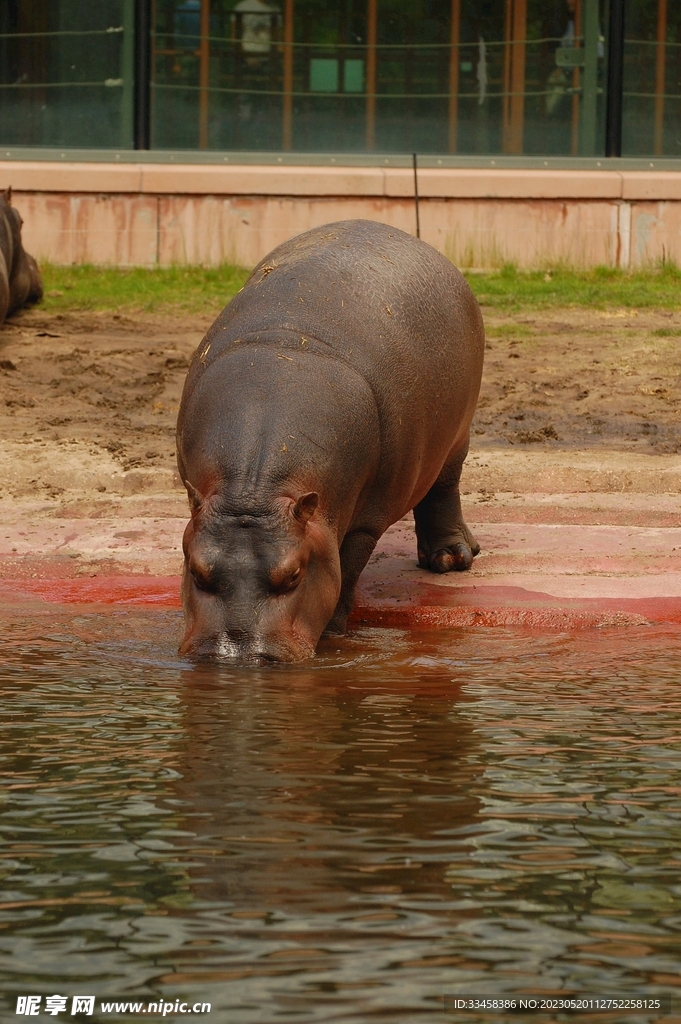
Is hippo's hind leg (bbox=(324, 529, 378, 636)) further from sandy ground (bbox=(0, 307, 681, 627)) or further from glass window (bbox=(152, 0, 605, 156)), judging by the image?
glass window (bbox=(152, 0, 605, 156))

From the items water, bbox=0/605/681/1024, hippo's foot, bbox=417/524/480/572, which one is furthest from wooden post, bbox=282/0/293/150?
water, bbox=0/605/681/1024

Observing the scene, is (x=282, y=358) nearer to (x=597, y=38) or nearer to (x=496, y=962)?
(x=496, y=962)

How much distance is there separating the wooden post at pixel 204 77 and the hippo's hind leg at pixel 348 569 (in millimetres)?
9759

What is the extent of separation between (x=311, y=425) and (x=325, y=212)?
9365mm

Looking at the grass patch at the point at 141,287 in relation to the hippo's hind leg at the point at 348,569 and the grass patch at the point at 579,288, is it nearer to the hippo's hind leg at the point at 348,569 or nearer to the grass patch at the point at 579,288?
the grass patch at the point at 579,288

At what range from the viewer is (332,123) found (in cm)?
1493

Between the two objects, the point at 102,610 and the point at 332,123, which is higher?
the point at 332,123

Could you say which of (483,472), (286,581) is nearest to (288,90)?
(483,472)

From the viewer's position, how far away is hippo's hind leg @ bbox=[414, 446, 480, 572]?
6.88 m

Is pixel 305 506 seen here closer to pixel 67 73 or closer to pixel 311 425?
pixel 311 425

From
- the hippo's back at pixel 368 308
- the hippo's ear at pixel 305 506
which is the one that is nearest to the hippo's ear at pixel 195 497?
the hippo's ear at pixel 305 506

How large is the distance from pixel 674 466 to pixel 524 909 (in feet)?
17.8

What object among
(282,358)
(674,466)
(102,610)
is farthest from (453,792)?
(674,466)

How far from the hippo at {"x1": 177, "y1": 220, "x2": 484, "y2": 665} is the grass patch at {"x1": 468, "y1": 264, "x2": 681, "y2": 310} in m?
6.00
